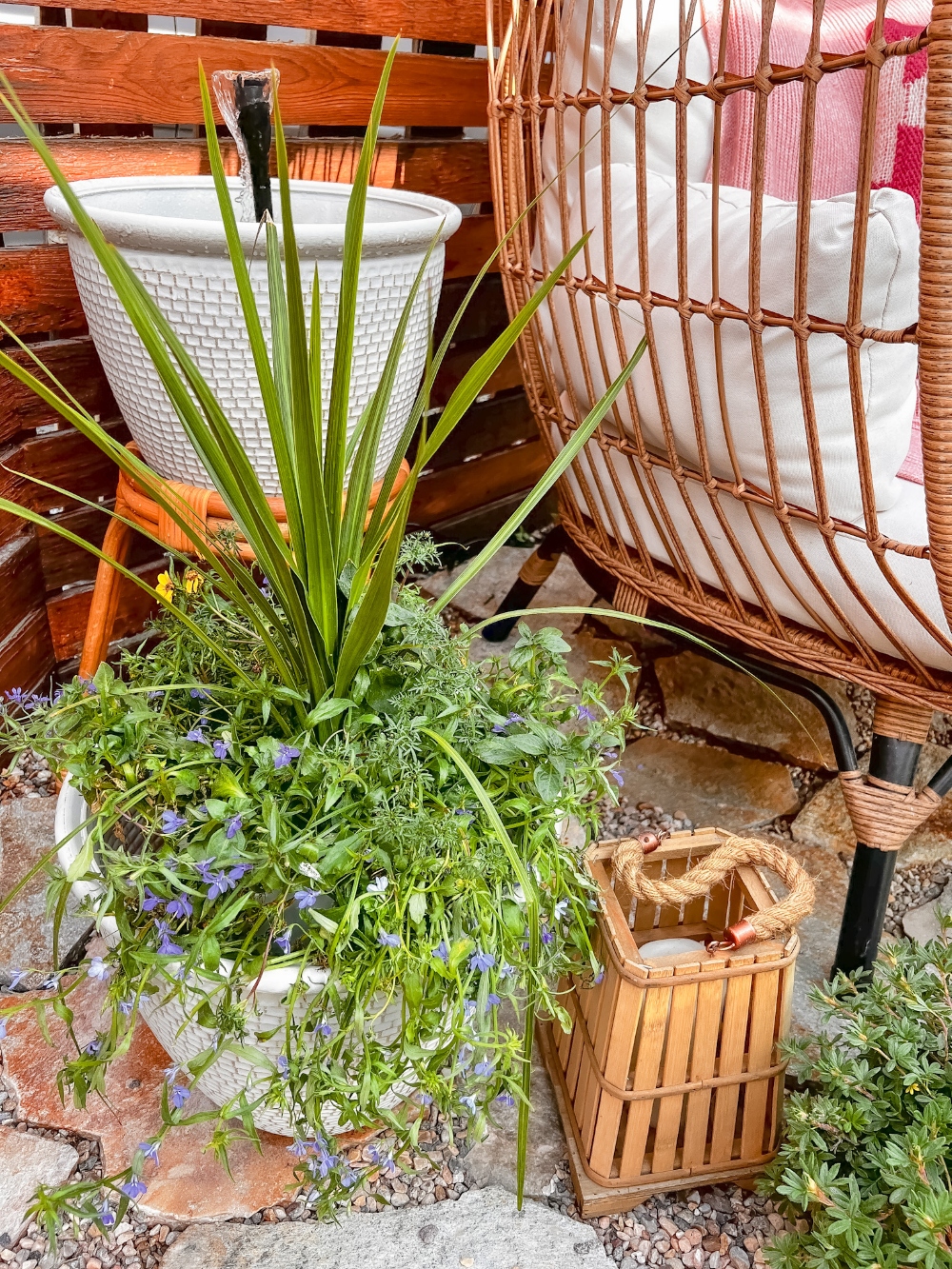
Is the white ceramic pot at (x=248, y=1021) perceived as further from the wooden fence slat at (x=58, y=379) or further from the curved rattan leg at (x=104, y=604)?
the wooden fence slat at (x=58, y=379)

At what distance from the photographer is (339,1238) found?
899 millimetres

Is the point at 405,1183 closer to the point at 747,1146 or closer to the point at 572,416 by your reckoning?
the point at 747,1146

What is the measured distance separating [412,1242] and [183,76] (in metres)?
1.43

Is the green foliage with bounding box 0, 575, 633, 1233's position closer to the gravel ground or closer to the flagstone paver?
the flagstone paver

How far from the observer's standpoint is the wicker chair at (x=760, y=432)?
812 millimetres

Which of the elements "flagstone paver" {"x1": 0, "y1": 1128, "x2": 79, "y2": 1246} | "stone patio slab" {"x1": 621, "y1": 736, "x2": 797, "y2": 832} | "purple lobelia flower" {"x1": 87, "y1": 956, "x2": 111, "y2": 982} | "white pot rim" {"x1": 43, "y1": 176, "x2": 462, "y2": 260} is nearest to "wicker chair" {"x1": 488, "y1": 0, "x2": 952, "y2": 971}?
"white pot rim" {"x1": 43, "y1": 176, "x2": 462, "y2": 260}

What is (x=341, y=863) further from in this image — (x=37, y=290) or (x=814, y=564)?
(x=37, y=290)

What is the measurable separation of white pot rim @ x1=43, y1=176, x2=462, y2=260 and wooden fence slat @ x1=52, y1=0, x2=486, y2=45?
0.92 feet

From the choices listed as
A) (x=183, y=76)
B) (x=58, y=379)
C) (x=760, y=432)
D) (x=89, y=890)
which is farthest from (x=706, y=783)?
(x=183, y=76)

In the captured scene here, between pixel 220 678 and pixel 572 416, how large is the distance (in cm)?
72

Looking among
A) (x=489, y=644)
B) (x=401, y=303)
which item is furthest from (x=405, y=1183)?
(x=489, y=644)

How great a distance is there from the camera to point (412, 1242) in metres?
0.90

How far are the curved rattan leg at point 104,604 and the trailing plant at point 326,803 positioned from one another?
41 cm

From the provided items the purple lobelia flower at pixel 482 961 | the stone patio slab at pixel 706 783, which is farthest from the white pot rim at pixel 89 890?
the stone patio slab at pixel 706 783
